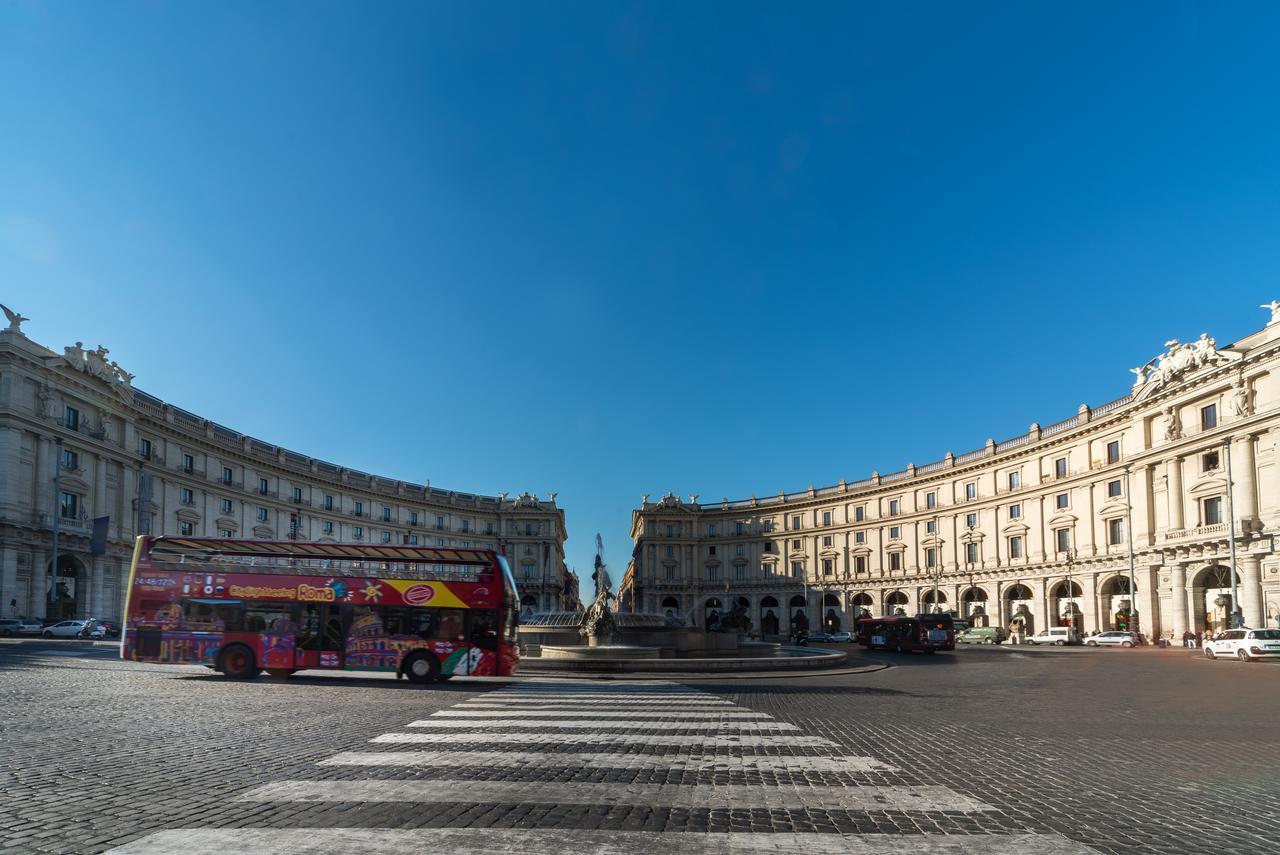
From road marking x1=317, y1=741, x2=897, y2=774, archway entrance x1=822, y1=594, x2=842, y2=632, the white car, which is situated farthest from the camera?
archway entrance x1=822, y1=594, x2=842, y2=632

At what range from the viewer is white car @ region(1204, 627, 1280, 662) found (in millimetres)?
37156

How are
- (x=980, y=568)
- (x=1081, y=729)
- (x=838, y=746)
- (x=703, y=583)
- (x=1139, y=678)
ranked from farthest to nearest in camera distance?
(x=703, y=583)
(x=980, y=568)
(x=1139, y=678)
(x=1081, y=729)
(x=838, y=746)

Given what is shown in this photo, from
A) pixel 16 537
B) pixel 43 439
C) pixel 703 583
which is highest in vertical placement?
pixel 43 439

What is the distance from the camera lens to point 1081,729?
46.4 ft

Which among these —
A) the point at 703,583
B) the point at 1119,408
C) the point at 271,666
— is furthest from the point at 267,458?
the point at 1119,408

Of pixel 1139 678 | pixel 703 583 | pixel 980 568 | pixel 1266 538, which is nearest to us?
pixel 1139 678

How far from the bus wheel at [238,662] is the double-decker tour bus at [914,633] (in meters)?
37.7

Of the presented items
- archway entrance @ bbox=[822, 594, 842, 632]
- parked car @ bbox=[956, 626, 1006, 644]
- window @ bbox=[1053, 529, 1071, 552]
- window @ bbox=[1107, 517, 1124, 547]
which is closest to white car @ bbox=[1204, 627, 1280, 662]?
window @ bbox=[1107, 517, 1124, 547]

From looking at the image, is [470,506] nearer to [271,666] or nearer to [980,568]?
[980,568]

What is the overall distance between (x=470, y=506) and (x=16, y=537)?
6345cm

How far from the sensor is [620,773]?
9.48 meters

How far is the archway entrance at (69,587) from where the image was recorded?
5444 centimetres

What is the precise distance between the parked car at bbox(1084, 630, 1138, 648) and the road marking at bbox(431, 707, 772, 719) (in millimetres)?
51132

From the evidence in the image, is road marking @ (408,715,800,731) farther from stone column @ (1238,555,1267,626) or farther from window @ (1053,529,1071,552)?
window @ (1053,529,1071,552)
